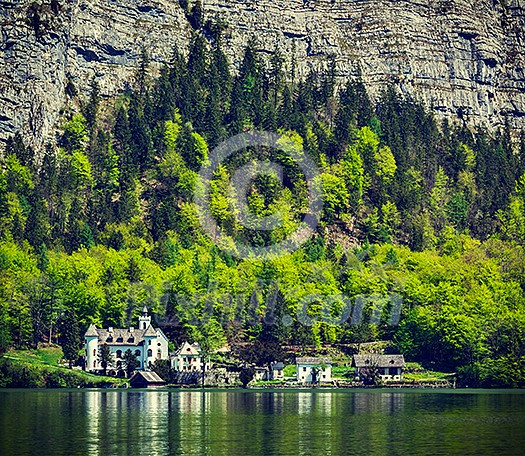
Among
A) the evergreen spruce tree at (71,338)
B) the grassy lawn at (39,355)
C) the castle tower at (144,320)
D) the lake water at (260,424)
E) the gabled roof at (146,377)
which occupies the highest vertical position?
the castle tower at (144,320)

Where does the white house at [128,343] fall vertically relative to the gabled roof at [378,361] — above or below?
above

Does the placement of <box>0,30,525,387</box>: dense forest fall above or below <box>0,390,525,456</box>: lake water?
above

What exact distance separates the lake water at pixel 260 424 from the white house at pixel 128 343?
29.3 meters

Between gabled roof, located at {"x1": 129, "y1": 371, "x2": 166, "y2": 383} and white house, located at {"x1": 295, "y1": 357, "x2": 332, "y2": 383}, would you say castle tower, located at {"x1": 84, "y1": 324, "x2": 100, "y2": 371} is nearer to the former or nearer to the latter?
gabled roof, located at {"x1": 129, "y1": 371, "x2": 166, "y2": 383}

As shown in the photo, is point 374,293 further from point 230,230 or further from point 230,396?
point 230,396

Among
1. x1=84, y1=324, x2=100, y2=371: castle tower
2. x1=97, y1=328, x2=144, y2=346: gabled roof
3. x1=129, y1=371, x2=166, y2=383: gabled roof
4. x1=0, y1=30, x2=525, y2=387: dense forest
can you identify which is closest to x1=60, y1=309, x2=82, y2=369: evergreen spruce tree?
x1=0, y1=30, x2=525, y2=387: dense forest

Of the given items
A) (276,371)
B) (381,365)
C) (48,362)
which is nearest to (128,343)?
(48,362)

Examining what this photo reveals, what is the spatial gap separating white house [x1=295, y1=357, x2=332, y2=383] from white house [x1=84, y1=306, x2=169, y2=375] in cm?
1896

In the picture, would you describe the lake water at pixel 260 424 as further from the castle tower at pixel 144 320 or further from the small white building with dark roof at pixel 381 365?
the castle tower at pixel 144 320

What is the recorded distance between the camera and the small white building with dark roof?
481 ft

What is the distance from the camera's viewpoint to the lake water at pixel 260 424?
74.1 metres

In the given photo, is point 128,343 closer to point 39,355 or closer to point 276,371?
point 39,355

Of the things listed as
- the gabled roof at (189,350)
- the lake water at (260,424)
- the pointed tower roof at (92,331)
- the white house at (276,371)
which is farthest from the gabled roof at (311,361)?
the pointed tower roof at (92,331)

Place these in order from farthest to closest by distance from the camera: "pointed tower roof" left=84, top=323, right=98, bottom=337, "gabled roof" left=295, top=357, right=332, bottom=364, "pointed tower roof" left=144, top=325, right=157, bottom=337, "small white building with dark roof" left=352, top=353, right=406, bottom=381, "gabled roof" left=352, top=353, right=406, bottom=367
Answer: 1. "pointed tower roof" left=144, top=325, right=157, bottom=337
2. "pointed tower roof" left=84, top=323, right=98, bottom=337
3. "gabled roof" left=295, top=357, right=332, bottom=364
4. "gabled roof" left=352, top=353, right=406, bottom=367
5. "small white building with dark roof" left=352, top=353, right=406, bottom=381
